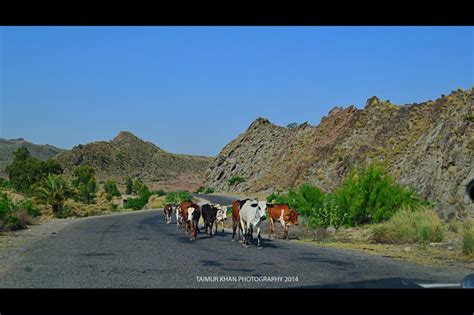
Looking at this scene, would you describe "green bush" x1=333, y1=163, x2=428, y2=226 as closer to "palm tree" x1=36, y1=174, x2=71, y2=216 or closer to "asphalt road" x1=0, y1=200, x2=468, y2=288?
"asphalt road" x1=0, y1=200, x2=468, y2=288

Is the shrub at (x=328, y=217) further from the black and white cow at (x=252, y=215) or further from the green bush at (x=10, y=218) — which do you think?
the green bush at (x=10, y=218)

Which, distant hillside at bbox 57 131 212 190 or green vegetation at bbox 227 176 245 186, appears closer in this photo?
distant hillside at bbox 57 131 212 190

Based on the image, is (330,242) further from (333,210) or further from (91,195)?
(91,195)

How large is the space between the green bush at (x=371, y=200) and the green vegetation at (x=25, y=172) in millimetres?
30820

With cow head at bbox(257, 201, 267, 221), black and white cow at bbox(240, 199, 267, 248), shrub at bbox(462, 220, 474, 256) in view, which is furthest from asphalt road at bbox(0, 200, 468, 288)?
shrub at bbox(462, 220, 474, 256)

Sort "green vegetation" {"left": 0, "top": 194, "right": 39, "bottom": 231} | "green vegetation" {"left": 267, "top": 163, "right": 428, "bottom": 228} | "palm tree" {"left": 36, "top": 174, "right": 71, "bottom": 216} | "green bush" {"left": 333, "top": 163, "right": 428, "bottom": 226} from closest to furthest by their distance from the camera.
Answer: "green vegetation" {"left": 267, "top": 163, "right": 428, "bottom": 228} → "green bush" {"left": 333, "top": 163, "right": 428, "bottom": 226} → "green vegetation" {"left": 0, "top": 194, "right": 39, "bottom": 231} → "palm tree" {"left": 36, "top": 174, "right": 71, "bottom": 216}

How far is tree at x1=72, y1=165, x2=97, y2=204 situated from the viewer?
57.3m

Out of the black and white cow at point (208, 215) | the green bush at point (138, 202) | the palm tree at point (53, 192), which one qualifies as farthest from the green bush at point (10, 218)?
the green bush at point (138, 202)

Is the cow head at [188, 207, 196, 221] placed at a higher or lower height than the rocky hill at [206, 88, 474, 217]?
lower

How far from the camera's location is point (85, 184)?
2421 inches

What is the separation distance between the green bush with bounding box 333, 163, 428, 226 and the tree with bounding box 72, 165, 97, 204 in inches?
1326

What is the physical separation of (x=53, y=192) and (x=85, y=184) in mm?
13176
